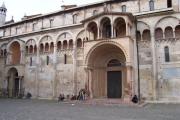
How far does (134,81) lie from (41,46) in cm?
1371

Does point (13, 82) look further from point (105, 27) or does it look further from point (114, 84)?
point (105, 27)

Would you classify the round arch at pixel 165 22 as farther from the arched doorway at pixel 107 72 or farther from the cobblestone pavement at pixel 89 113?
the cobblestone pavement at pixel 89 113

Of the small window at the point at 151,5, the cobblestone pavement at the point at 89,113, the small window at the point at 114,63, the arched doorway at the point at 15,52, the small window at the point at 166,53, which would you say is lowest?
the cobblestone pavement at the point at 89,113

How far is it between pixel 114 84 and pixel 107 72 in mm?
1535

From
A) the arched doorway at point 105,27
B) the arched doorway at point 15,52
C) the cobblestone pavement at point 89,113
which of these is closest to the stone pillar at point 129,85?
the cobblestone pavement at point 89,113

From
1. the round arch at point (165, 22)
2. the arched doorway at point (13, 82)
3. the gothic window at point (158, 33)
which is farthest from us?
the arched doorway at point (13, 82)

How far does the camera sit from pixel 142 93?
861 inches

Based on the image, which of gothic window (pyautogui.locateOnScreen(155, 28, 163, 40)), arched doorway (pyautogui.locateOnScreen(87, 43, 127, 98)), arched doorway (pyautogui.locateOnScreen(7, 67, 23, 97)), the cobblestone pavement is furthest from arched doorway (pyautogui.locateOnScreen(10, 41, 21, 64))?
gothic window (pyautogui.locateOnScreen(155, 28, 163, 40))

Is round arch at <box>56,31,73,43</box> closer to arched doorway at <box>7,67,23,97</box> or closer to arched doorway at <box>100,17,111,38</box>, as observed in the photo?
arched doorway at <box>100,17,111,38</box>

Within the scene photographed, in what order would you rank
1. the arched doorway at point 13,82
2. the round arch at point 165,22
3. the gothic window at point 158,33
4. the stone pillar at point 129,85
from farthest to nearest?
1. the arched doorway at point 13,82
2. the gothic window at point 158,33
3. the round arch at point 165,22
4. the stone pillar at point 129,85

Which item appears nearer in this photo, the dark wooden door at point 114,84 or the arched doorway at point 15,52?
the dark wooden door at point 114,84

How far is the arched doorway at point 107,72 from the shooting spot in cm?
2320

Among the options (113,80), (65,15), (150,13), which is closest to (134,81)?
(113,80)

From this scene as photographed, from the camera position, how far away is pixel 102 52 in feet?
78.6
